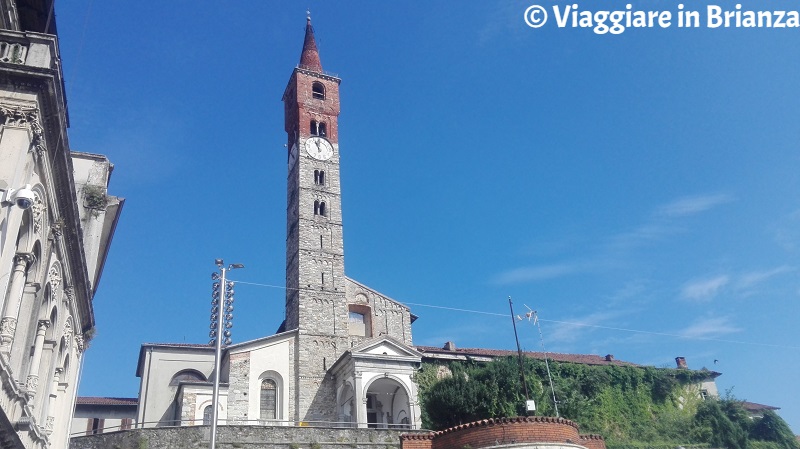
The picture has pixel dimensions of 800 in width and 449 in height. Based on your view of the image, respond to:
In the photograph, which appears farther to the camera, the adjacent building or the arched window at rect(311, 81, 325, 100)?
the arched window at rect(311, 81, 325, 100)

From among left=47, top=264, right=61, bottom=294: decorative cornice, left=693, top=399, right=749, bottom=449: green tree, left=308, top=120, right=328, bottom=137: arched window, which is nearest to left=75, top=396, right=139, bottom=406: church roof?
left=308, top=120, right=328, bottom=137: arched window

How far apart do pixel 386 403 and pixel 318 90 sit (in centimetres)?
2694

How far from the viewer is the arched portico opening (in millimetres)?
40656

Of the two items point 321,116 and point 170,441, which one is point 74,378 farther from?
point 321,116

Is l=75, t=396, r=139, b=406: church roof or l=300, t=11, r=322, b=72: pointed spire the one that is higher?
l=300, t=11, r=322, b=72: pointed spire

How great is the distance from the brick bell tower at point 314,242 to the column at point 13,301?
27854 millimetres

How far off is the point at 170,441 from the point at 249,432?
136 inches

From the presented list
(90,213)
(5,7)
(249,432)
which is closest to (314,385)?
(249,432)

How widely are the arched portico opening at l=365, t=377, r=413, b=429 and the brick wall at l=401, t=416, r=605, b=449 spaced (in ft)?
48.3

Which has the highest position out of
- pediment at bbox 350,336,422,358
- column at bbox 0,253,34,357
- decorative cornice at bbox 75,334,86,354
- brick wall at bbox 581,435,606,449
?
pediment at bbox 350,336,422,358

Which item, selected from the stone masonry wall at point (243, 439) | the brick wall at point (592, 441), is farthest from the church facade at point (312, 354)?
the brick wall at point (592, 441)

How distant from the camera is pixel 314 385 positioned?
Answer: 41531mm

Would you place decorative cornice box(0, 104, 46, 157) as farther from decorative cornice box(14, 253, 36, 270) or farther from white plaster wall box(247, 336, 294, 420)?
white plaster wall box(247, 336, 294, 420)

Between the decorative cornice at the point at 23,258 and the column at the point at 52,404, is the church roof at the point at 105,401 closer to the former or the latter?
the column at the point at 52,404
